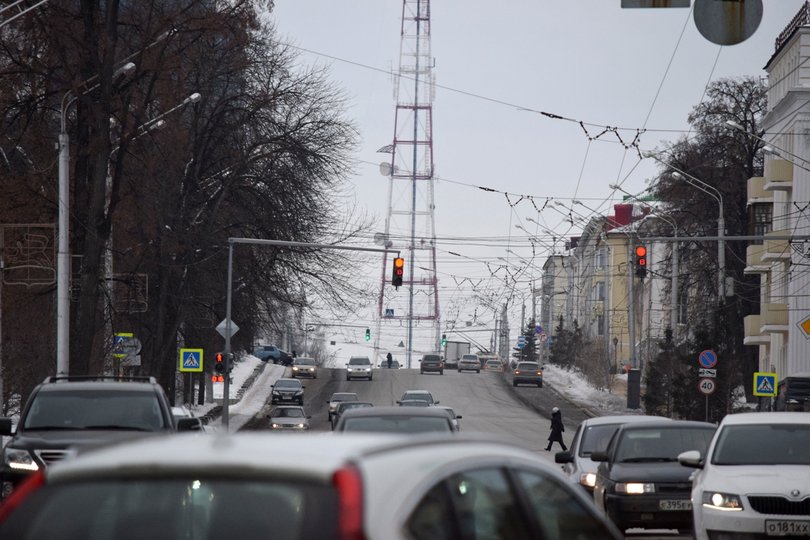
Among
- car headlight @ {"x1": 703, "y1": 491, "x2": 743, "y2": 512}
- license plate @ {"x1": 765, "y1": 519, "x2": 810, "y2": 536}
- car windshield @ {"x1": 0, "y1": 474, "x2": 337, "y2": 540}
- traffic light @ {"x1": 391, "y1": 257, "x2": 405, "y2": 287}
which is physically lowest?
license plate @ {"x1": 765, "y1": 519, "x2": 810, "y2": 536}

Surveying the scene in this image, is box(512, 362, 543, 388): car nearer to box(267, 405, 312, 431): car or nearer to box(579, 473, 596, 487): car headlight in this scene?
box(267, 405, 312, 431): car

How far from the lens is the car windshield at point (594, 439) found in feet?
70.4

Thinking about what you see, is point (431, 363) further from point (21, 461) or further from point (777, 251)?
point (21, 461)

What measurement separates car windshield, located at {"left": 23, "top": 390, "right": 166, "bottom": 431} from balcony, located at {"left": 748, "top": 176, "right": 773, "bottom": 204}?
155ft

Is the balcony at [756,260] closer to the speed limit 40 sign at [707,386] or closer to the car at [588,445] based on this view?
the speed limit 40 sign at [707,386]

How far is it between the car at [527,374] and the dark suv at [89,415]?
226 feet

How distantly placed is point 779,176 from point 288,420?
22.0 meters

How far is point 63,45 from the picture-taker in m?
32.4

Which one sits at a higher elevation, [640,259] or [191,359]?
[640,259]

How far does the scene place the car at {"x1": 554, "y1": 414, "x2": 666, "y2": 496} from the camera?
67.1ft

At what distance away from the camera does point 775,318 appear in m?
60.5

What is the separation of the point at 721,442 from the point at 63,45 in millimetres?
21257

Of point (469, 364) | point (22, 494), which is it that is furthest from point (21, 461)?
point (469, 364)

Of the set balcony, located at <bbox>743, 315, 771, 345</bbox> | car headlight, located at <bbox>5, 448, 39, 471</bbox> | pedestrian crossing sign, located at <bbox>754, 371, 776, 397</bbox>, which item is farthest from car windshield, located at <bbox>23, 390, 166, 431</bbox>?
balcony, located at <bbox>743, 315, 771, 345</bbox>
